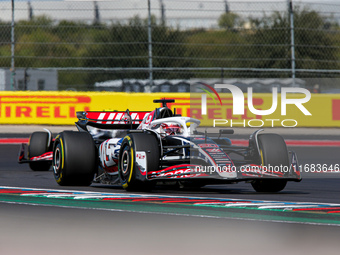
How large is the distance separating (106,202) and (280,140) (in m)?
2.54

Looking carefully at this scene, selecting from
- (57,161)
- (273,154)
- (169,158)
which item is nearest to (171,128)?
(169,158)

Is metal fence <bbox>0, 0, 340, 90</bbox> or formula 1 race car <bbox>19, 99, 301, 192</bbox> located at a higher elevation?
metal fence <bbox>0, 0, 340, 90</bbox>

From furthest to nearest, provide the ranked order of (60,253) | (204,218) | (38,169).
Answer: (38,169) → (204,218) → (60,253)

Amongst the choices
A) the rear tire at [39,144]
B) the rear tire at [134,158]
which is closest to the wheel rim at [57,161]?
the rear tire at [134,158]

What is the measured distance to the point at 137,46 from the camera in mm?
24484

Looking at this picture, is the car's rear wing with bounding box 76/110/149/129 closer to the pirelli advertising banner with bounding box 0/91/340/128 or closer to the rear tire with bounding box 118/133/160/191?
the rear tire with bounding box 118/133/160/191

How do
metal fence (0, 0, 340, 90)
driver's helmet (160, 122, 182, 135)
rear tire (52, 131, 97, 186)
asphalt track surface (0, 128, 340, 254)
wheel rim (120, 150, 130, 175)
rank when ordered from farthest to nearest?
metal fence (0, 0, 340, 90) → rear tire (52, 131, 97, 186) → driver's helmet (160, 122, 182, 135) → wheel rim (120, 150, 130, 175) → asphalt track surface (0, 128, 340, 254)

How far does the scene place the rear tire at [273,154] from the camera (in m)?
10.3

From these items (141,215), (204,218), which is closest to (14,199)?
(141,215)

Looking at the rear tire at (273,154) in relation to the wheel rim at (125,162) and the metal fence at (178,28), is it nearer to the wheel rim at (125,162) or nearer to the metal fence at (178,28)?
the wheel rim at (125,162)

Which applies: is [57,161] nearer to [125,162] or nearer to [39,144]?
[125,162]

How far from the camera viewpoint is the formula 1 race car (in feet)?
32.9

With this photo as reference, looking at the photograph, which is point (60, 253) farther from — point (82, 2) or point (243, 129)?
point (243, 129)

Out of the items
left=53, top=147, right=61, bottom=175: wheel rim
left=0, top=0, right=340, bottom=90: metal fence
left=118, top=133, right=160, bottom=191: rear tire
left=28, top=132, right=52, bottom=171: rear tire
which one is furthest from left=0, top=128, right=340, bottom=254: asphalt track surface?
left=0, top=0, right=340, bottom=90: metal fence
